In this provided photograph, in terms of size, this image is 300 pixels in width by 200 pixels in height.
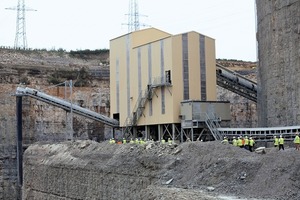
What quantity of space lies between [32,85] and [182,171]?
32558 millimetres

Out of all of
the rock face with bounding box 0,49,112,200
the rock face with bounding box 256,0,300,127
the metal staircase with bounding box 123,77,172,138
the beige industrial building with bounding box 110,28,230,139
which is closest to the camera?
the rock face with bounding box 256,0,300,127

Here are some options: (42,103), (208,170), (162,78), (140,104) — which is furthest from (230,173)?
(42,103)

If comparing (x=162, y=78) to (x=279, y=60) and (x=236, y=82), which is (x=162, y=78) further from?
(x=279, y=60)

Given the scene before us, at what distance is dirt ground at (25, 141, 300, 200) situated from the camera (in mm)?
17531

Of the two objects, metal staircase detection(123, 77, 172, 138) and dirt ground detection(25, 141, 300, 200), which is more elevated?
metal staircase detection(123, 77, 172, 138)

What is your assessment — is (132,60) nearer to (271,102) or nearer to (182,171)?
(271,102)

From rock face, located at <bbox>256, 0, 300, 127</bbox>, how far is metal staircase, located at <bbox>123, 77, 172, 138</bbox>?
6382mm

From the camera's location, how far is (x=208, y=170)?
20719mm

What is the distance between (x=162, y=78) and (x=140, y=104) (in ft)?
10.5

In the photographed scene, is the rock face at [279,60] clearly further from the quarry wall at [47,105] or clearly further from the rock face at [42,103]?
the rock face at [42,103]

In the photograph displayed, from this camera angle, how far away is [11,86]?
49.2m

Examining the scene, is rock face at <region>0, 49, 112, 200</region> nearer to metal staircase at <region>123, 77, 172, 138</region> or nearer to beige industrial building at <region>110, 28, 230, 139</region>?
metal staircase at <region>123, 77, 172, 138</region>

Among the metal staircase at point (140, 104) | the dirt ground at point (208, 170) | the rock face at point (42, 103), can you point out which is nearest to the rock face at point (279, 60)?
the metal staircase at point (140, 104)

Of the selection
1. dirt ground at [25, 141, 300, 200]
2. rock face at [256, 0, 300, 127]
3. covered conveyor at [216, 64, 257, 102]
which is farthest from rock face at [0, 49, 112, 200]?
rock face at [256, 0, 300, 127]
